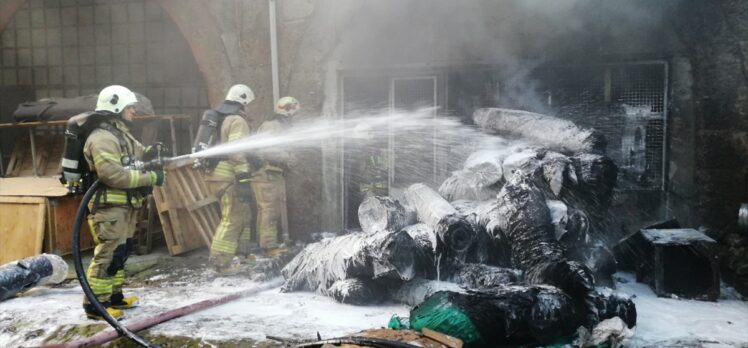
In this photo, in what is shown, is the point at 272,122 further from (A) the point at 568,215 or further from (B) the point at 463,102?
(A) the point at 568,215

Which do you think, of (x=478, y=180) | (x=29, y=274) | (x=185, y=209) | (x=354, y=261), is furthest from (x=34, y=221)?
(x=478, y=180)

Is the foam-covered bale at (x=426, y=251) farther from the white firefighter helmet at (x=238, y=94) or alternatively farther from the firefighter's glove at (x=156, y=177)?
the white firefighter helmet at (x=238, y=94)

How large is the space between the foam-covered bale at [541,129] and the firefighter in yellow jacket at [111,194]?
160 inches

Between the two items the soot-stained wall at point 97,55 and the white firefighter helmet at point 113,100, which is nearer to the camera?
the white firefighter helmet at point 113,100

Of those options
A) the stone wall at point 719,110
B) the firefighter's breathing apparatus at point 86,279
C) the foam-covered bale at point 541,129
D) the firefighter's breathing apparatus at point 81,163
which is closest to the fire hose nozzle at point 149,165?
the firefighter's breathing apparatus at point 81,163

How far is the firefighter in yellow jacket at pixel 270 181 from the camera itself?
25.8 ft

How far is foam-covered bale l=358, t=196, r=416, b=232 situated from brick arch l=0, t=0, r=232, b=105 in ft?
12.5

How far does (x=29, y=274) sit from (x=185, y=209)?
239 centimetres

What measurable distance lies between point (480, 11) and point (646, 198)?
10.6 ft

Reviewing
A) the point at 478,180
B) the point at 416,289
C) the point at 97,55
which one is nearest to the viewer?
the point at 416,289

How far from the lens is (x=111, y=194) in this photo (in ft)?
17.6

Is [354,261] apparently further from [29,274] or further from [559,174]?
[29,274]

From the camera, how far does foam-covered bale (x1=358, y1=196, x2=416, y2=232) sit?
6.00 meters

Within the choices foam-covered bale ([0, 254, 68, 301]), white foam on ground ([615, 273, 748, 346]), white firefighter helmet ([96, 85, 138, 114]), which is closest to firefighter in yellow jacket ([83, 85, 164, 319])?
white firefighter helmet ([96, 85, 138, 114])
